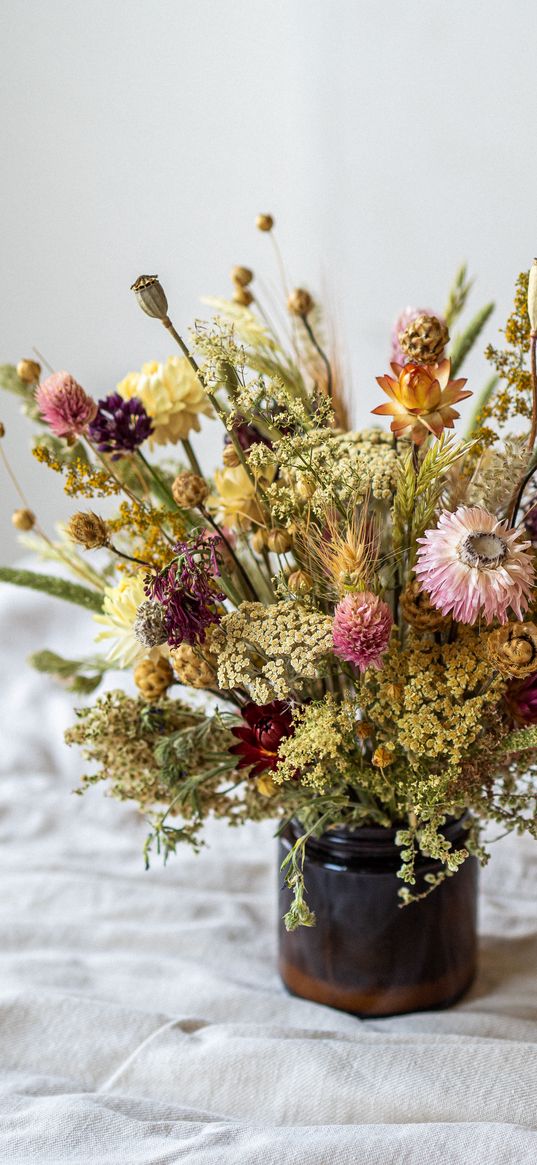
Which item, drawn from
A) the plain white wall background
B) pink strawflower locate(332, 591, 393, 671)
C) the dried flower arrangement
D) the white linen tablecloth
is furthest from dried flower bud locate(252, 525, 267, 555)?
the plain white wall background

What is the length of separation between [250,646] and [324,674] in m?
0.07

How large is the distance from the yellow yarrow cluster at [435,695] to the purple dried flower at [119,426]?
19 cm

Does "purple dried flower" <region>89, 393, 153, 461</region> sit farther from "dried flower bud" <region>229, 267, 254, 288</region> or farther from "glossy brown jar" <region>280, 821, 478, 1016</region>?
"glossy brown jar" <region>280, 821, 478, 1016</region>

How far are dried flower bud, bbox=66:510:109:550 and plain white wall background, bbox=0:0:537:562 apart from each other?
4.58 ft

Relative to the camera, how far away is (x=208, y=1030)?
2.36 feet

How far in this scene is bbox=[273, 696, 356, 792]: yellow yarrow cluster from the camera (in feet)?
1.85

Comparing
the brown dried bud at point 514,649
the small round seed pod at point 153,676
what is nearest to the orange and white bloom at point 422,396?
the brown dried bud at point 514,649

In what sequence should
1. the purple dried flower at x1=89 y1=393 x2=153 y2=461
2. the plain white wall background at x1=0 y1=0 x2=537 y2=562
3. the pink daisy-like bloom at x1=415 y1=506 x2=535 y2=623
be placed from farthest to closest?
the plain white wall background at x1=0 y1=0 x2=537 y2=562 < the purple dried flower at x1=89 y1=393 x2=153 y2=461 < the pink daisy-like bloom at x1=415 y1=506 x2=535 y2=623

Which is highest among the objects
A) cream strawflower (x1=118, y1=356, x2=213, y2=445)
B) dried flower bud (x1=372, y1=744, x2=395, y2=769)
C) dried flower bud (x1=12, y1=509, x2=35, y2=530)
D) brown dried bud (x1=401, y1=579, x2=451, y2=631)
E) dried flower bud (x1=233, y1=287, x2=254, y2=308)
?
dried flower bud (x1=233, y1=287, x2=254, y2=308)

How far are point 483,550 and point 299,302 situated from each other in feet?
0.88

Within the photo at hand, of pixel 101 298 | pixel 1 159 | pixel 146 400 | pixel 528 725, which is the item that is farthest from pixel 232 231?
pixel 528 725

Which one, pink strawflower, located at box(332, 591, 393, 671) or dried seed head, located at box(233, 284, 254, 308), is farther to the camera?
dried seed head, located at box(233, 284, 254, 308)

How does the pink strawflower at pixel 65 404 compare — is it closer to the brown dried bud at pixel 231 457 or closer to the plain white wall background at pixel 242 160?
the brown dried bud at pixel 231 457

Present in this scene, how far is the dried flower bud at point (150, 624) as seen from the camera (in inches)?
21.6
